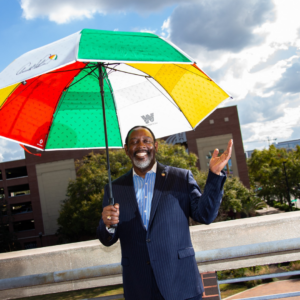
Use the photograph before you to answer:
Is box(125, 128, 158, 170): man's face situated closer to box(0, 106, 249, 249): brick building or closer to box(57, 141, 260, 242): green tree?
box(57, 141, 260, 242): green tree

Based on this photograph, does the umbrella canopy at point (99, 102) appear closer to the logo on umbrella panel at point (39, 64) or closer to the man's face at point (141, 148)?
the logo on umbrella panel at point (39, 64)

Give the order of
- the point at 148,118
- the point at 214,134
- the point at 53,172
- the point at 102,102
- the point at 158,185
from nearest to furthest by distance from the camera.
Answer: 1. the point at 158,185
2. the point at 102,102
3. the point at 148,118
4. the point at 214,134
5. the point at 53,172

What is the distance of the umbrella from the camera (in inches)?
117

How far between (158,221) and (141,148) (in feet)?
1.82

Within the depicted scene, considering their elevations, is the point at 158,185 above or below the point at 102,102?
below

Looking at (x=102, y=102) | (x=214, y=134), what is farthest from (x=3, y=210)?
(x=102, y=102)

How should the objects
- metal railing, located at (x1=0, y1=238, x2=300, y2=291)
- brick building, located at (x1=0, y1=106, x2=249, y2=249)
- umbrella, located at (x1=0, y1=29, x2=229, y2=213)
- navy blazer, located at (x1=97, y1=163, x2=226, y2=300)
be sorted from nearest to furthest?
navy blazer, located at (x1=97, y1=163, x2=226, y2=300), metal railing, located at (x1=0, y1=238, x2=300, y2=291), umbrella, located at (x1=0, y1=29, x2=229, y2=213), brick building, located at (x1=0, y1=106, x2=249, y2=249)

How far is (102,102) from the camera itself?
2.85m

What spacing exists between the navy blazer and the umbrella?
0.83 metres

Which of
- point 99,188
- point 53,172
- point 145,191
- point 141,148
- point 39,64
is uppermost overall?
point 53,172

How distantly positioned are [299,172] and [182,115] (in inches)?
1689

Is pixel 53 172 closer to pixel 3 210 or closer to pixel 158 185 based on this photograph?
pixel 3 210

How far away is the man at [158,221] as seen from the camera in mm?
2072

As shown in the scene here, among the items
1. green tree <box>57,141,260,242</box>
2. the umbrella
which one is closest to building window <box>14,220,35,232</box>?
green tree <box>57,141,260,242</box>
